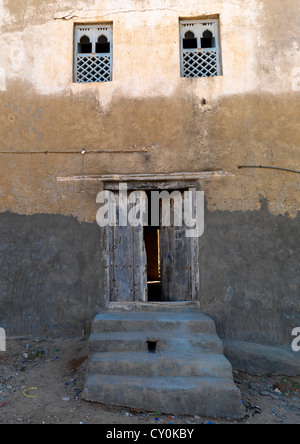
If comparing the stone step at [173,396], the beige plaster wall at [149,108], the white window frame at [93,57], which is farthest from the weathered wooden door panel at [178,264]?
the white window frame at [93,57]

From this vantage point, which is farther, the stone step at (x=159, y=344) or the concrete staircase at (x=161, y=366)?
the stone step at (x=159, y=344)

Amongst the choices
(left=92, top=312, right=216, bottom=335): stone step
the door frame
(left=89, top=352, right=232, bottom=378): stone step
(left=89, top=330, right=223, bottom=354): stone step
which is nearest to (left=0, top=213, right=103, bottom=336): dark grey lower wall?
the door frame

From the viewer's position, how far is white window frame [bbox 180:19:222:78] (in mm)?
5812

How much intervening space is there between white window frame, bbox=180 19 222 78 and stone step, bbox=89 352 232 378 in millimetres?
4643

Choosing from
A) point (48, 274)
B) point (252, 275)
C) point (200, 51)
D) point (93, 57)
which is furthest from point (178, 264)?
point (93, 57)

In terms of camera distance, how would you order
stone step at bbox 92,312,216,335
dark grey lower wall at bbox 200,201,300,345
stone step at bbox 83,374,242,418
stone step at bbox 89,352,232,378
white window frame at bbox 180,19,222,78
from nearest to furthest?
stone step at bbox 83,374,242,418 < stone step at bbox 89,352,232,378 < stone step at bbox 92,312,216,335 < dark grey lower wall at bbox 200,201,300,345 < white window frame at bbox 180,19,222,78

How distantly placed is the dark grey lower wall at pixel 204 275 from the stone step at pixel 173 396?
1.34 metres

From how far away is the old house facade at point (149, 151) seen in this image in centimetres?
525

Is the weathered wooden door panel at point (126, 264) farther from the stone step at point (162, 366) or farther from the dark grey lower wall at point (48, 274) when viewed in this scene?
the stone step at point (162, 366)

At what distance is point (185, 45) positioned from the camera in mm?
6156

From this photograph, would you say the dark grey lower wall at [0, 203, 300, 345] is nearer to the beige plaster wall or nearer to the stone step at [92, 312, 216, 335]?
the beige plaster wall

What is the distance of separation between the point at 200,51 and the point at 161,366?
521 cm

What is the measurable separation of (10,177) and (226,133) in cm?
370
